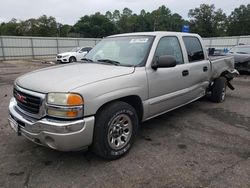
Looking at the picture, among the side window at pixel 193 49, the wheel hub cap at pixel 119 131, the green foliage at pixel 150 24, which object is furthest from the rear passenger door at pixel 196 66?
the green foliage at pixel 150 24

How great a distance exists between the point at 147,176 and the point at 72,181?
908mm

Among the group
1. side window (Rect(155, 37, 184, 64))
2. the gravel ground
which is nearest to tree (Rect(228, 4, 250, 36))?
side window (Rect(155, 37, 184, 64))

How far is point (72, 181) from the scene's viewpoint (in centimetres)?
277

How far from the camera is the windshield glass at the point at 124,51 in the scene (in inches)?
145

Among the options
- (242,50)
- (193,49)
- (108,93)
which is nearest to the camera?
(108,93)

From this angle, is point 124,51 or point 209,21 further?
point 209,21

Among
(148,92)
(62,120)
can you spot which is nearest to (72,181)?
(62,120)

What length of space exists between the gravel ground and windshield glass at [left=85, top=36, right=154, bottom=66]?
4.44 ft

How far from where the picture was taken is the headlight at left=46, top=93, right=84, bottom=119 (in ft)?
8.70

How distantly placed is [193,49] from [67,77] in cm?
291

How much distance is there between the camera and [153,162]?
319cm

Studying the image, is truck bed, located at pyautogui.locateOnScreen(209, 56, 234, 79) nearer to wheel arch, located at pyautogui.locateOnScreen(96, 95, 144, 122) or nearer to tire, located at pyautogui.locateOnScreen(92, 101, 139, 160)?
wheel arch, located at pyautogui.locateOnScreen(96, 95, 144, 122)

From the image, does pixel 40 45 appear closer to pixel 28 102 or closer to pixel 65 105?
pixel 28 102

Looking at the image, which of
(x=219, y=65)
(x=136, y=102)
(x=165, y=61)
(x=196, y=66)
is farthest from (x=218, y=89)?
(x=136, y=102)
